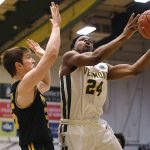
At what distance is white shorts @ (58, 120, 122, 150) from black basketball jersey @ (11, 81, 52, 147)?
954 millimetres

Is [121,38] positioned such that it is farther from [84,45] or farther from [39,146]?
[39,146]

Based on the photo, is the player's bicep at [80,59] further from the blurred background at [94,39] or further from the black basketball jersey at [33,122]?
the blurred background at [94,39]

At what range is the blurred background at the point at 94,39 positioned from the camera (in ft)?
37.1

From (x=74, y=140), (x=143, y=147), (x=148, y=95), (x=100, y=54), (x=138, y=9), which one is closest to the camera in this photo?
(x=100, y=54)

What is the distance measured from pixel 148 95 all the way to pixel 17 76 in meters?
12.4

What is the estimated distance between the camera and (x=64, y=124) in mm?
5410

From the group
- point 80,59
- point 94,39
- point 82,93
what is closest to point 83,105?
point 82,93

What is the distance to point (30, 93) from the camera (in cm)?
423

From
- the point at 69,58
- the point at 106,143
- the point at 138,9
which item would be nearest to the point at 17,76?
the point at 69,58

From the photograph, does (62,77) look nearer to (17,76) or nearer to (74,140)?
(74,140)

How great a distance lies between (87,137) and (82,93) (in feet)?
1.59

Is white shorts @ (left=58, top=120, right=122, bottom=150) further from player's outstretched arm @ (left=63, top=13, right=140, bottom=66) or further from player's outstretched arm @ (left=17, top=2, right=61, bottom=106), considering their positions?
player's outstretched arm @ (left=17, top=2, right=61, bottom=106)

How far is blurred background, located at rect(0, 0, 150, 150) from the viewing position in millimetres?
11320

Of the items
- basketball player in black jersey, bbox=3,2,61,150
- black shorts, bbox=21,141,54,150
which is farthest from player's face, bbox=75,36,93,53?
black shorts, bbox=21,141,54,150
